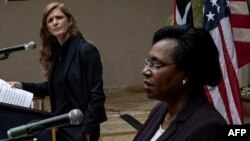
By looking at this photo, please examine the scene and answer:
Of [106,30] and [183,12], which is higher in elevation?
[183,12]

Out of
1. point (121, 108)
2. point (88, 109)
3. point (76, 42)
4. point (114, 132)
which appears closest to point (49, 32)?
point (76, 42)

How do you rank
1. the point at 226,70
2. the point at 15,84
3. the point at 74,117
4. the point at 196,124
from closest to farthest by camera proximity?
the point at 74,117
the point at 196,124
the point at 15,84
the point at 226,70

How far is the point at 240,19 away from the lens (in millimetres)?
3547

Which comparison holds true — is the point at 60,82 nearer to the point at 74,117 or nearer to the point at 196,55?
the point at 196,55

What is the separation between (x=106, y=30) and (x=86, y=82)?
5.52 m

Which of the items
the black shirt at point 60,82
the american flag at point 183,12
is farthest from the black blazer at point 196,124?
the american flag at point 183,12

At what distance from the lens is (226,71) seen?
3260 mm

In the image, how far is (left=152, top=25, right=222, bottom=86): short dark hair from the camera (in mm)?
1797

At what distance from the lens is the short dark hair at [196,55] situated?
180 cm

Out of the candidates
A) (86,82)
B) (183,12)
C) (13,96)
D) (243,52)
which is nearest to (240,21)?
(243,52)

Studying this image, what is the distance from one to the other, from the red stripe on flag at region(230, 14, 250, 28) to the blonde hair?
121cm

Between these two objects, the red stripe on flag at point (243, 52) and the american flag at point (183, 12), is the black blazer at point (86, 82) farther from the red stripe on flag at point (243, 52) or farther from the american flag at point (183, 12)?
the red stripe on flag at point (243, 52)

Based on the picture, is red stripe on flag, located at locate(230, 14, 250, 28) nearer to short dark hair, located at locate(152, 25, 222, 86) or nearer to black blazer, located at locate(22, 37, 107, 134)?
black blazer, located at locate(22, 37, 107, 134)

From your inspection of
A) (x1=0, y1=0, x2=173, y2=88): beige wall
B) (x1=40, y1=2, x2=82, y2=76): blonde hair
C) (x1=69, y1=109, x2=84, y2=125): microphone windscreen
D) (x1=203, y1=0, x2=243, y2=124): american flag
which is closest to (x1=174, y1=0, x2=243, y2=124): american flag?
(x1=203, y1=0, x2=243, y2=124): american flag
